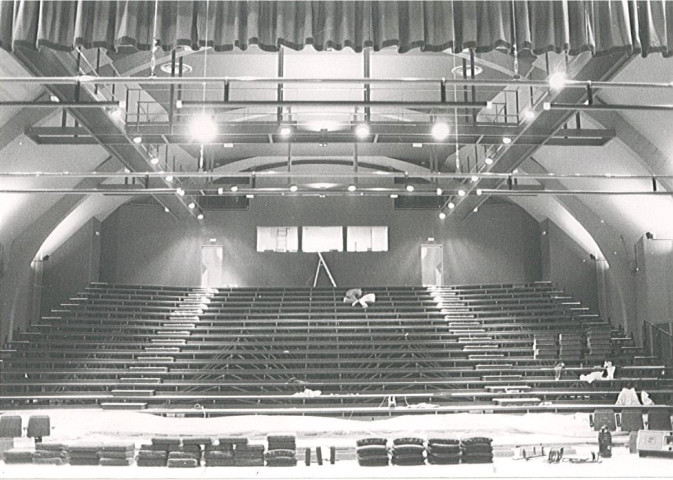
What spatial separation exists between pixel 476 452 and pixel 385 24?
565cm

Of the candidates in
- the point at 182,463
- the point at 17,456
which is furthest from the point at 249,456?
the point at 17,456

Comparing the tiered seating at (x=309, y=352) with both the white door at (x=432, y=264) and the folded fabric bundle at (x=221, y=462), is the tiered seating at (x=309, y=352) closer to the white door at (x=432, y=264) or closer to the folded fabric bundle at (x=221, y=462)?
the white door at (x=432, y=264)

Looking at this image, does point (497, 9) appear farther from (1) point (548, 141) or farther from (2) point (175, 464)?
(1) point (548, 141)

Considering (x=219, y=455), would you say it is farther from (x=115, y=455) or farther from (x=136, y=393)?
(x=136, y=393)

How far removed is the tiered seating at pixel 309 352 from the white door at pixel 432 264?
1.73m

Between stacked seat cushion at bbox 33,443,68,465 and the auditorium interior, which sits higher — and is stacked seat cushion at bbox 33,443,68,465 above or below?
below

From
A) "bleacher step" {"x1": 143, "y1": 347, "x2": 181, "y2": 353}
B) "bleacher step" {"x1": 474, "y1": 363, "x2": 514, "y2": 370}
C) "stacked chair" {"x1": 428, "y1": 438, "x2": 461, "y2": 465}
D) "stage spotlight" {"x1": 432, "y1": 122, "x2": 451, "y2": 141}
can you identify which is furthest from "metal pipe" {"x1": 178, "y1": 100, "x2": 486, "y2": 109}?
"bleacher step" {"x1": 143, "y1": 347, "x2": 181, "y2": 353}

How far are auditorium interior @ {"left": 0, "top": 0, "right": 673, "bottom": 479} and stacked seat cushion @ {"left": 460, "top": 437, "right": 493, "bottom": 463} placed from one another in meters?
0.04

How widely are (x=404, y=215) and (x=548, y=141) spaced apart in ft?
35.1

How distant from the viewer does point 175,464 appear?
916 centimetres

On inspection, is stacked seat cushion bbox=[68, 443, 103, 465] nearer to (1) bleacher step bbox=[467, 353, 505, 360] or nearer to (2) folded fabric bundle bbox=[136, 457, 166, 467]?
(2) folded fabric bundle bbox=[136, 457, 166, 467]

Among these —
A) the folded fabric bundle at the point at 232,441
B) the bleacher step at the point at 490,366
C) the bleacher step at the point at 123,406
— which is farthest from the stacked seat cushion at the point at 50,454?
the bleacher step at the point at 490,366

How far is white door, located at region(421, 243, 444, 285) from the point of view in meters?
25.1

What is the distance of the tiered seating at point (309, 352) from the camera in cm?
1639
